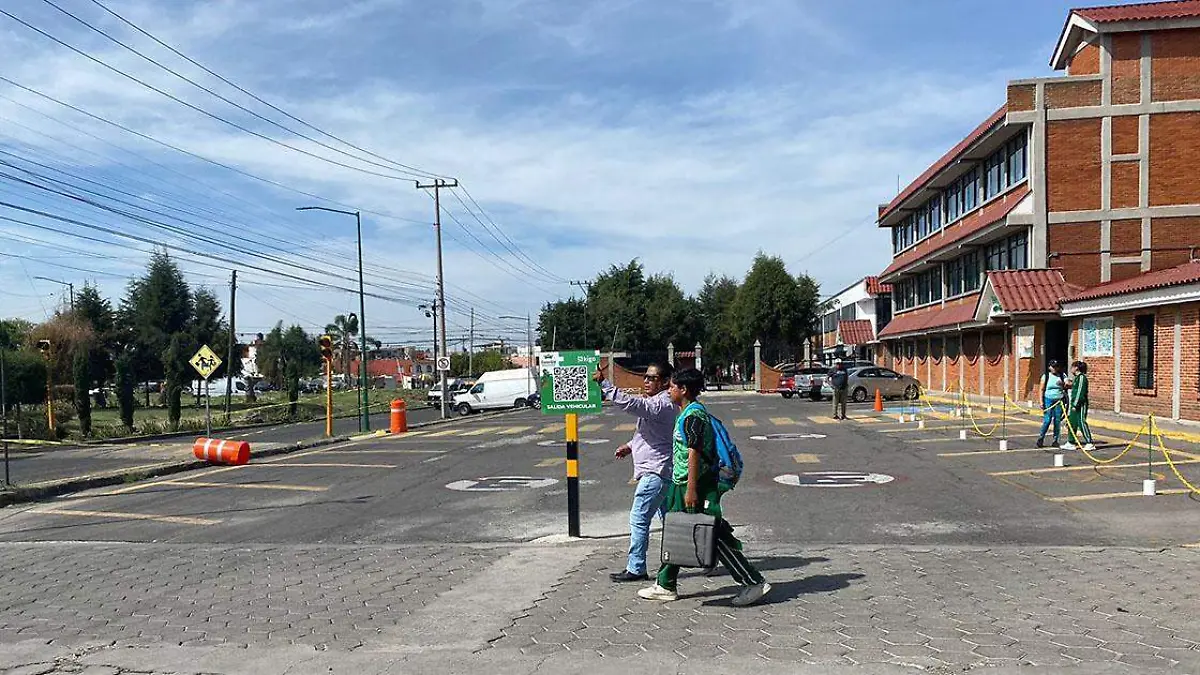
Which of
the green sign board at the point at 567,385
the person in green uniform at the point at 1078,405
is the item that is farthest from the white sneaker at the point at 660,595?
the person in green uniform at the point at 1078,405

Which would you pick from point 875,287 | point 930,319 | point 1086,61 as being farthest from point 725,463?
point 875,287

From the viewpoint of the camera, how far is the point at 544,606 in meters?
6.51

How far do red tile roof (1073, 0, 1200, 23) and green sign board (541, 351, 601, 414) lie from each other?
25124 millimetres

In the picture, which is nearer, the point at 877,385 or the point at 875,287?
the point at 877,385

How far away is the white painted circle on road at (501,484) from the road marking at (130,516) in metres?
3.45

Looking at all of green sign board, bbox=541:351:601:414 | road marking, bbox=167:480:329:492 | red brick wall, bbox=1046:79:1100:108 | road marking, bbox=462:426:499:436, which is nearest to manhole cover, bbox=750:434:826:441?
road marking, bbox=462:426:499:436

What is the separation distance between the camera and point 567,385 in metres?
8.53

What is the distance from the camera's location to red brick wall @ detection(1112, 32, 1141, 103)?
27.1m

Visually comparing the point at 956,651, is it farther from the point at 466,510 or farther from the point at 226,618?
the point at 466,510

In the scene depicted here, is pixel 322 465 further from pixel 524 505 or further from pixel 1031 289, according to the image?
pixel 1031 289

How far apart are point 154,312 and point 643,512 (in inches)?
2778

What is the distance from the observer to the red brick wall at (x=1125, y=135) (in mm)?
27188

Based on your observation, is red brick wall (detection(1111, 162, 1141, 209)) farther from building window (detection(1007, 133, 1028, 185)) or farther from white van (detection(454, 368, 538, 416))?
white van (detection(454, 368, 538, 416))

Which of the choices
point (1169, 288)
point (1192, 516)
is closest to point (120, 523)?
point (1192, 516)
